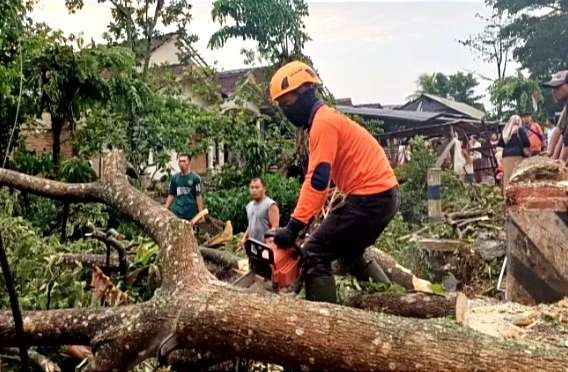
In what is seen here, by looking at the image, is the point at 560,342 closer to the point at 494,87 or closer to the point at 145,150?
the point at 145,150

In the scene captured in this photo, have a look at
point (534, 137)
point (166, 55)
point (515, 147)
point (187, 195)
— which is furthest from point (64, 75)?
point (166, 55)

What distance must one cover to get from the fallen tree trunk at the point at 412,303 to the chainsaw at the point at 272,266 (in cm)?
47

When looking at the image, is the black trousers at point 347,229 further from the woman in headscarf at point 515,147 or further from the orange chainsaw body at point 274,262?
the woman in headscarf at point 515,147

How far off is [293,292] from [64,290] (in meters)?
1.44

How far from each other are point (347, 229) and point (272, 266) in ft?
1.52

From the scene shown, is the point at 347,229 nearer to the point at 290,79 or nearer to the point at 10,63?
the point at 290,79

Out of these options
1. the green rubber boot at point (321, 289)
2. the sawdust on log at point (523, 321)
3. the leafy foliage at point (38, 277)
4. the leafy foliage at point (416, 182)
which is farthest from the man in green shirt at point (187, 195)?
the leafy foliage at point (416, 182)

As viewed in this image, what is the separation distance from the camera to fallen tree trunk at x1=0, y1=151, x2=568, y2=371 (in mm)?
2455

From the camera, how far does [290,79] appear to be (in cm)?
364

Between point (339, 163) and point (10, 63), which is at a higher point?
point (10, 63)

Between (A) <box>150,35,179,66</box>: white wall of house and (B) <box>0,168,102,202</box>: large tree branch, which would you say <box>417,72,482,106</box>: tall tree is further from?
(B) <box>0,168,102,202</box>: large tree branch

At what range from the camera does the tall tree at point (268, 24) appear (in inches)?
632

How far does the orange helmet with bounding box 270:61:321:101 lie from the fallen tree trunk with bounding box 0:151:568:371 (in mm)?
860

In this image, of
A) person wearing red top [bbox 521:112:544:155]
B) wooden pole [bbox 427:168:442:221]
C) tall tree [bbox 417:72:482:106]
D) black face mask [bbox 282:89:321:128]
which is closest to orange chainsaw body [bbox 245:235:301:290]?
black face mask [bbox 282:89:321:128]
